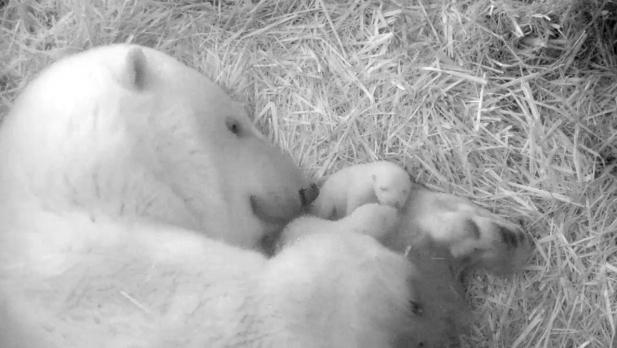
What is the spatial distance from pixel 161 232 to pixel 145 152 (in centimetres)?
37

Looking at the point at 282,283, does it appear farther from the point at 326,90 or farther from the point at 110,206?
the point at 326,90

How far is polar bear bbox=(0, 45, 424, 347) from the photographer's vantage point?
241 centimetres

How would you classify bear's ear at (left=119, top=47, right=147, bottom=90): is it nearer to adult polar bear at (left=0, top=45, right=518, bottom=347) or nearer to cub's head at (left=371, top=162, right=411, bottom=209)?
adult polar bear at (left=0, top=45, right=518, bottom=347)

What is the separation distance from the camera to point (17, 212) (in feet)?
9.02

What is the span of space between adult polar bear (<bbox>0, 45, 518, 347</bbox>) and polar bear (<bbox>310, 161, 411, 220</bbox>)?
0.32 ft

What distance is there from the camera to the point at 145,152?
2928 millimetres

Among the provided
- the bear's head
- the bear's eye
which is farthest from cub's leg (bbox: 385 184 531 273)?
the bear's eye

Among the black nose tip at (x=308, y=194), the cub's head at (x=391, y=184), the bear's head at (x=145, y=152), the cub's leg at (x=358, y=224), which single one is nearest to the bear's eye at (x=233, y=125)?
the bear's head at (x=145, y=152)

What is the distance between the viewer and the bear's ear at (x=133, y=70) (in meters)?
3.01

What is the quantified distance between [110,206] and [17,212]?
1.12 feet

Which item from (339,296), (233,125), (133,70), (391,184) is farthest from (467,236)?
(133,70)

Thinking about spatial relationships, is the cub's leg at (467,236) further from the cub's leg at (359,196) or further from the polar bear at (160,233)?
the polar bear at (160,233)

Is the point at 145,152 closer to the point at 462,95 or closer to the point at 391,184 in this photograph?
the point at 391,184

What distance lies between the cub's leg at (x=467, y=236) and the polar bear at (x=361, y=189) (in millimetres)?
134
